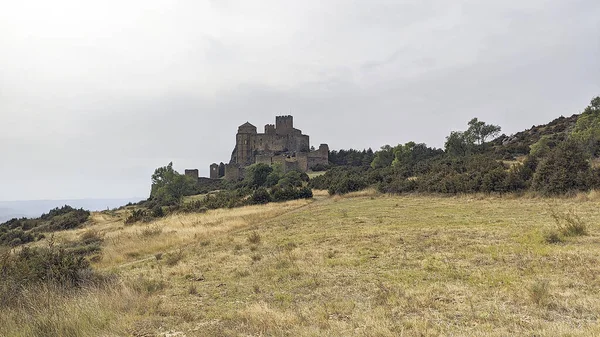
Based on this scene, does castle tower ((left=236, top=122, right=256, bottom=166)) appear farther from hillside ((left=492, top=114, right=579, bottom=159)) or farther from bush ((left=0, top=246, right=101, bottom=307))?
bush ((left=0, top=246, right=101, bottom=307))

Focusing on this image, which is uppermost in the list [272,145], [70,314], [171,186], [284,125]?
[284,125]

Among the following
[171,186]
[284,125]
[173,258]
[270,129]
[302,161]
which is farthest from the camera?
[270,129]

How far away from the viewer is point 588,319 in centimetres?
446

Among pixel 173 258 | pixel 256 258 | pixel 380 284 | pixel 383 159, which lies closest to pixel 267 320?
pixel 380 284

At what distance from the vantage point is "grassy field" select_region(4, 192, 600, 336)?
485 cm

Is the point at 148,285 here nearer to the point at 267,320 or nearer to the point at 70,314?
the point at 70,314

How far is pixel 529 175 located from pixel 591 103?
1240 inches

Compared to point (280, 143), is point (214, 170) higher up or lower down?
lower down

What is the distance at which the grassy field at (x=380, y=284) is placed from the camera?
15.9 ft

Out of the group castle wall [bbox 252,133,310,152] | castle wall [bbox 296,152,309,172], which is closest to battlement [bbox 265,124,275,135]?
castle wall [bbox 252,133,310,152]

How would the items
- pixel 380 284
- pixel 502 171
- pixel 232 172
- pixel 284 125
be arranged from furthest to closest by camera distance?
pixel 284 125
pixel 232 172
pixel 502 171
pixel 380 284

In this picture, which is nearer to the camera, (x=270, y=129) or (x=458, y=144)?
(x=458, y=144)

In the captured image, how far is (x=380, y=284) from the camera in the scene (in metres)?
6.62

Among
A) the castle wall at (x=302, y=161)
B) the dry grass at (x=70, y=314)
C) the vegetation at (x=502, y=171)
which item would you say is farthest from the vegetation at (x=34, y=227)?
the castle wall at (x=302, y=161)
